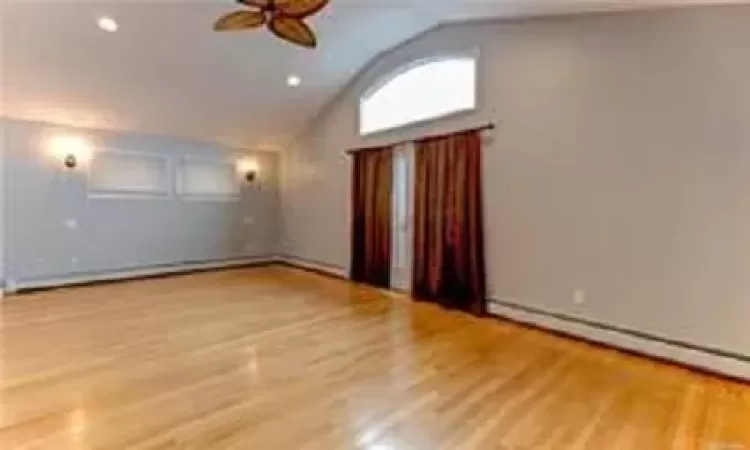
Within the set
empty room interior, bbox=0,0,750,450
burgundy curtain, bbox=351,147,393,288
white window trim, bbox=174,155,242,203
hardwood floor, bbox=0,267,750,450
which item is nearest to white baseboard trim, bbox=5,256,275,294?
empty room interior, bbox=0,0,750,450

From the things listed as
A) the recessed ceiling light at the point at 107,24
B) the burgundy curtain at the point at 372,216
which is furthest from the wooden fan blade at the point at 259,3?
the burgundy curtain at the point at 372,216

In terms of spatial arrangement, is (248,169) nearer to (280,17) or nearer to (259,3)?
(280,17)

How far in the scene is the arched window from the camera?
6.62m

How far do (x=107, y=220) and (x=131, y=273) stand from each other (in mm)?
890

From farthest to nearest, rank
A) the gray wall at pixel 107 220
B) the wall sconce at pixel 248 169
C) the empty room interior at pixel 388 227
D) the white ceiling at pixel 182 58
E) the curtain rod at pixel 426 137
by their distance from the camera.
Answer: the wall sconce at pixel 248 169
the gray wall at pixel 107 220
the curtain rod at pixel 426 137
the white ceiling at pixel 182 58
the empty room interior at pixel 388 227

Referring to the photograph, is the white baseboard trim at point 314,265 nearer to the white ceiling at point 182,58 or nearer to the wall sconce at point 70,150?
the white ceiling at point 182,58

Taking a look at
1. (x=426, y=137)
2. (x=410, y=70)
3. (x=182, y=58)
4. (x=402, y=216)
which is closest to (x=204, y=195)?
(x=182, y=58)

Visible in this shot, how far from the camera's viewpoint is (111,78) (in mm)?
6648

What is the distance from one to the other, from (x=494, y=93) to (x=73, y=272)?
6.04m

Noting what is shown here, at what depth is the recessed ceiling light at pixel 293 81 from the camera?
7777 millimetres

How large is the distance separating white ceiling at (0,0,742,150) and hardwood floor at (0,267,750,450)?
2657mm

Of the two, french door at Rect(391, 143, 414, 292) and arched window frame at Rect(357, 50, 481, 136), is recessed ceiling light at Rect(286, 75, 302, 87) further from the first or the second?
french door at Rect(391, 143, 414, 292)

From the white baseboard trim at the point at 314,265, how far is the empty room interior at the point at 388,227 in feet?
0.30

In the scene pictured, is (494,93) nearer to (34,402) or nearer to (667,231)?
(667,231)
